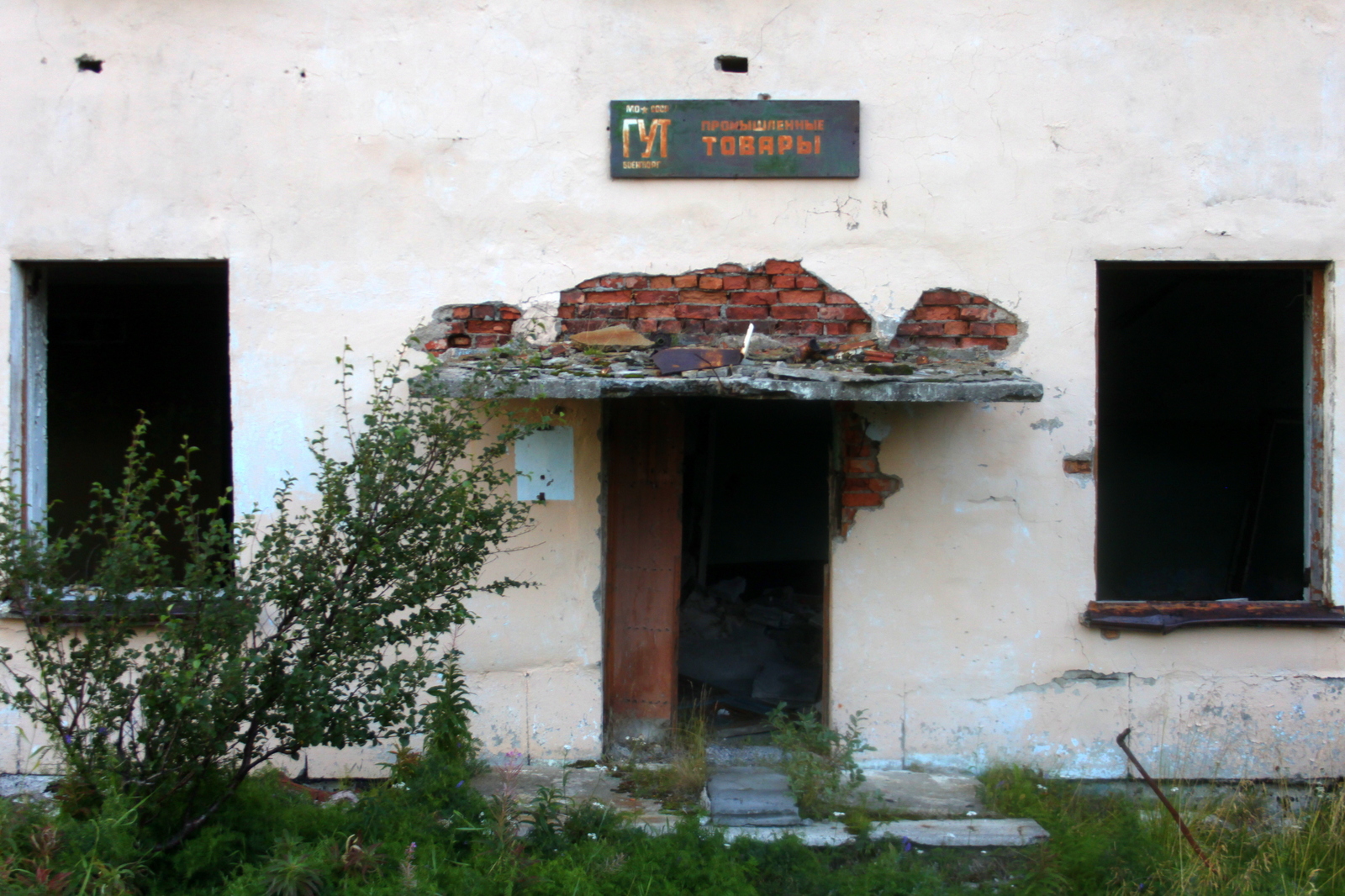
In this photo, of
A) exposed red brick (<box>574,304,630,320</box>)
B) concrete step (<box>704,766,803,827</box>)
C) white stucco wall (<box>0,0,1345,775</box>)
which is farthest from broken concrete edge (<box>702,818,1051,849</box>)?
exposed red brick (<box>574,304,630,320</box>)

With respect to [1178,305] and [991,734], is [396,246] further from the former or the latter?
[1178,305]

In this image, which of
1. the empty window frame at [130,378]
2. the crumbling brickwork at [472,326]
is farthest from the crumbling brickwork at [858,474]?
the empty window frame at [130,378]

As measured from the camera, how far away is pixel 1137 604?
4.36 meters

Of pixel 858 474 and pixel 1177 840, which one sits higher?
pixel 858 474

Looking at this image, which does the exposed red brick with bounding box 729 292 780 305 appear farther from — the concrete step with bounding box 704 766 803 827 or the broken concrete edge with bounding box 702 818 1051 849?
the broken concrete edge with bounding box 702 818 1051 849

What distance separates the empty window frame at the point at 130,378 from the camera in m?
7.33

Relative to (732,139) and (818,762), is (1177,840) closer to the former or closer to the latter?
(818,762)

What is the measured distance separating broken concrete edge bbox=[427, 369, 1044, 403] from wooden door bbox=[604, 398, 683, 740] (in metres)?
0.95

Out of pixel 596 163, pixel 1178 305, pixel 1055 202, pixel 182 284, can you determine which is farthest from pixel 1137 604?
pixel 182 284

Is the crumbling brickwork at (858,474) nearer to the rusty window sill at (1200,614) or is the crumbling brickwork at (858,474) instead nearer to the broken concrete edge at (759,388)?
the broken concrete edge at (759,388)

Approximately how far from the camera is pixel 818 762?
13.3ft

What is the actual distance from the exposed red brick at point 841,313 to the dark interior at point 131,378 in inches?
193

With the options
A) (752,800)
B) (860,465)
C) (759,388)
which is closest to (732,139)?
(759,388)

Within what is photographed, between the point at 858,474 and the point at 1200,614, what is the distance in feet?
5.39
